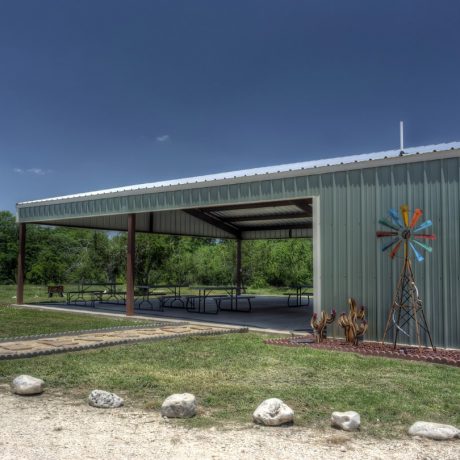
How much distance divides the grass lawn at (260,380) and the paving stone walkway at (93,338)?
22 cm

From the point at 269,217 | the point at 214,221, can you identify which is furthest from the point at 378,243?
the point at 214,221

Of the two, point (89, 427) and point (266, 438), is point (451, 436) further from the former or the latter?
point (89, 427)

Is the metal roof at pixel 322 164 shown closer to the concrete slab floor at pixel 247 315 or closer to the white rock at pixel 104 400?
the concrete slab floor at pixel 247 315

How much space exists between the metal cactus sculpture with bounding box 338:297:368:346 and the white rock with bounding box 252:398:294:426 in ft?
12.7

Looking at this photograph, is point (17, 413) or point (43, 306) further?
point (43, 306)

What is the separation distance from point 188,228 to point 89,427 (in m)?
13.6

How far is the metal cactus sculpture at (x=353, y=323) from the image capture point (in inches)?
298

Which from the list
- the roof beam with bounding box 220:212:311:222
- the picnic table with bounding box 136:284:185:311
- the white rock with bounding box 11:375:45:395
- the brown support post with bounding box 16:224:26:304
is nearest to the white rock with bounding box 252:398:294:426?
the white rock with bounding box 11:375:45:395

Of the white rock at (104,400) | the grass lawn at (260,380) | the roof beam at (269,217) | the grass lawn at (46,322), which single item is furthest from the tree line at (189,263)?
the white rock at (104,400)

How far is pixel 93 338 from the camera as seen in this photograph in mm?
8094

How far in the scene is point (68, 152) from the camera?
4531 centimetres

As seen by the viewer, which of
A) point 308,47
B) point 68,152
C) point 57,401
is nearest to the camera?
point 57,401

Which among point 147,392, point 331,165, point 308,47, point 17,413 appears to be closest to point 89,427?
point 17,413

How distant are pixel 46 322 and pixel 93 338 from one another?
10.7 ft
